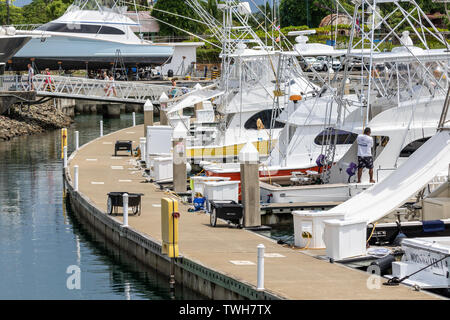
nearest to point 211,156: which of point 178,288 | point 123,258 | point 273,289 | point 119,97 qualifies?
point 123,258

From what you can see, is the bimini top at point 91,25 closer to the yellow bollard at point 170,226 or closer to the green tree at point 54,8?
the green tree at point 54,8

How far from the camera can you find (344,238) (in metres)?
18.2

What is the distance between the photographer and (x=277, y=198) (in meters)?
26.0

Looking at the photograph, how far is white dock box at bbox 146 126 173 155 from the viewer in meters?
33.4

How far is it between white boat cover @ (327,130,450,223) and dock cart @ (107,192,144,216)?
5.54 metres

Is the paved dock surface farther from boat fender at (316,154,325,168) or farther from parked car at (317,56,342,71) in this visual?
parked car at (317,56,342,71)

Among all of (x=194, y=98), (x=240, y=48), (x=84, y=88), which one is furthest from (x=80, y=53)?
(x=240, y=48)

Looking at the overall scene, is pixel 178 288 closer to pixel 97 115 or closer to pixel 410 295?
pixel 410 295

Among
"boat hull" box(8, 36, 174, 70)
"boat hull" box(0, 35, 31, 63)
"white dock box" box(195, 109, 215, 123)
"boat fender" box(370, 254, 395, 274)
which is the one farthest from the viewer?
"boat hull" box(8, 36, 174, 70)

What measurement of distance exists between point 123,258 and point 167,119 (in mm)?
18524

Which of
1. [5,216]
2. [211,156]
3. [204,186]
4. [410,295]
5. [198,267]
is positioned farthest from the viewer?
[211,156]

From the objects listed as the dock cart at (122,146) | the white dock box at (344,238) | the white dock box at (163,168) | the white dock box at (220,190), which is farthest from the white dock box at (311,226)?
the dock cart at (122,146)

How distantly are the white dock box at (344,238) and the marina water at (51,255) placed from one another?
8.69ft

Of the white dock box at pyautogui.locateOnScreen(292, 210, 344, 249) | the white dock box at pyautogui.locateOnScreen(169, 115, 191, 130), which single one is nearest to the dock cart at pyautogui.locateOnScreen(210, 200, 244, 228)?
the white dock box at pyautogui.locateOnScreen(292, 210, 344, 249)
